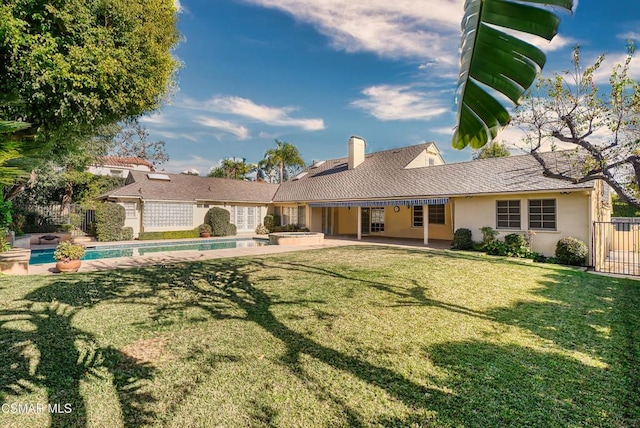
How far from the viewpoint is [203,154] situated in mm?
54250

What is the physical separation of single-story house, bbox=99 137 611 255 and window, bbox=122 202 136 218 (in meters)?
0.07

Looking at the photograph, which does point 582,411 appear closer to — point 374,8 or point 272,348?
point 272,348

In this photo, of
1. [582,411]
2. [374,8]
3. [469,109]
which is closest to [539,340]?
[582,411]

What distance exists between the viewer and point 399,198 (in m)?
21.3

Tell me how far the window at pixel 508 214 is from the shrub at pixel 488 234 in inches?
18.2

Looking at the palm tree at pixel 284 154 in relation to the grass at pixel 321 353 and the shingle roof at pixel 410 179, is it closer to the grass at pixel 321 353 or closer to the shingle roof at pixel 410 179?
the shingle roof at pixel 410 179

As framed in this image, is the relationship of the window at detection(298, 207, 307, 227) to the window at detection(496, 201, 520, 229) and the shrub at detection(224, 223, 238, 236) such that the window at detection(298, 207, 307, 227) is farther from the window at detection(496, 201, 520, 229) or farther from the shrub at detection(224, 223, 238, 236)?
the window at detection(496, 201, 520, 229)

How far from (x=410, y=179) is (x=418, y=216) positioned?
12.6 feet

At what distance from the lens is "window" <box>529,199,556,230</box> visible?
1562cm

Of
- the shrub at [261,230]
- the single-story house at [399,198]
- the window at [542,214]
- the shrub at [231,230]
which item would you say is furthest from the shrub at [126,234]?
the window at [542,214]

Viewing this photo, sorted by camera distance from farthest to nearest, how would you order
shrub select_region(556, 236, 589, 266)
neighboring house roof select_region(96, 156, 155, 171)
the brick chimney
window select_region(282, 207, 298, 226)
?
neighboring house roof select_region(96, 156, 155, 171), window select_region(282, 207, 298, 226), the brick chimney, shrub select_region(556, 236, 589, 266)

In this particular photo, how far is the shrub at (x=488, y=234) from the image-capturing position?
17062 millimetres

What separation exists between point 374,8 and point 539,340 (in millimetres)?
5880

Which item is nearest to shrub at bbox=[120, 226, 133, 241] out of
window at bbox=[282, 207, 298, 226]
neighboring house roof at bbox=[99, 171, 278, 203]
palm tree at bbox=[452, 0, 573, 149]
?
neighboring house roof at bbox=[99, 171, 278, 203]
